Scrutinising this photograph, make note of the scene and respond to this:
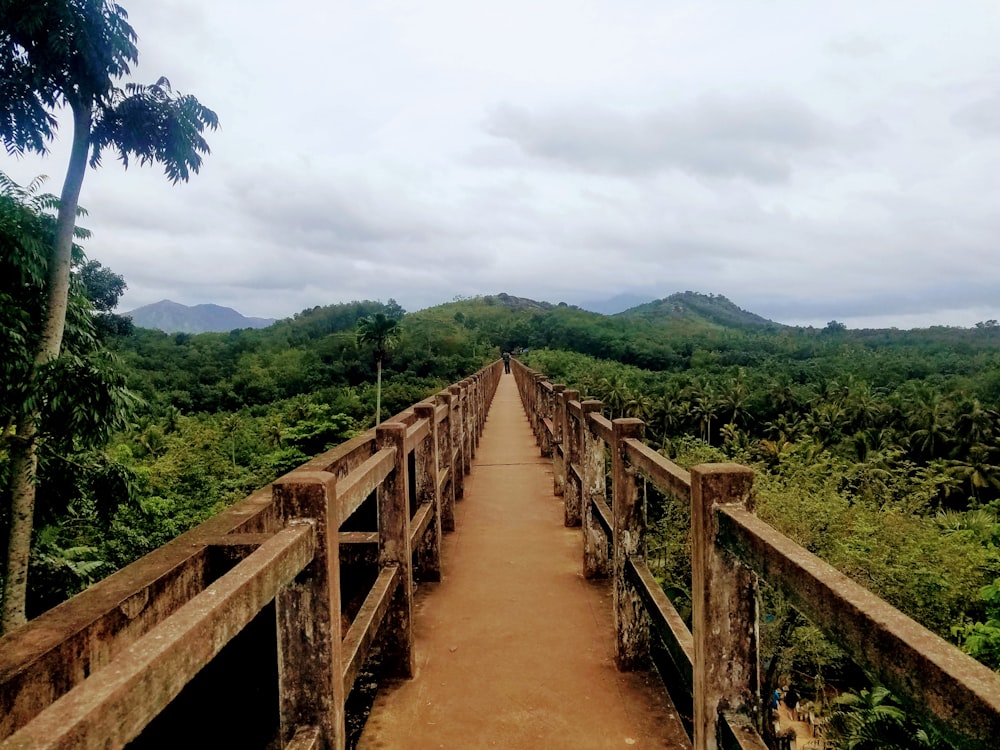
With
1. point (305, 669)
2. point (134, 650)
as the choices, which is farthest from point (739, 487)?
point (134, 650)

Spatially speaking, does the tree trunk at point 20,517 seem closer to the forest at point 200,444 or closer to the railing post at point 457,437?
the forest at point 200,444

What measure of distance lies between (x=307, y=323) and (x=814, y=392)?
6897cm

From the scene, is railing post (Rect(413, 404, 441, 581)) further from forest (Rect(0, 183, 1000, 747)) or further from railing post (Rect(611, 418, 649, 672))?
forest (Rect(0, 183, 1000, 747))

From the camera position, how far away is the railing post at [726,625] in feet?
6.17

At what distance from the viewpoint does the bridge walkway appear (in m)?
2.74

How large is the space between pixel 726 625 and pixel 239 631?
1396 mm

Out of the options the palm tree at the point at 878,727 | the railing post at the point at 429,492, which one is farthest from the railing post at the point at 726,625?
the palm tree at the point at 878,727

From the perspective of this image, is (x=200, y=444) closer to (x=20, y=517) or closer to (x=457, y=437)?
(x=20, y=517)

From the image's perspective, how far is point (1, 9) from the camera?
1024 centimetres

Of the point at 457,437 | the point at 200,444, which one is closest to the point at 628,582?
A: the point at 457,437

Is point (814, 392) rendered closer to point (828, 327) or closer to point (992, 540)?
point (992, 540)

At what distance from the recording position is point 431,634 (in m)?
3.73

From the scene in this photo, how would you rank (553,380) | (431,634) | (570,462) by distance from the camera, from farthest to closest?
(553,380)
(570,462)
(431,634)

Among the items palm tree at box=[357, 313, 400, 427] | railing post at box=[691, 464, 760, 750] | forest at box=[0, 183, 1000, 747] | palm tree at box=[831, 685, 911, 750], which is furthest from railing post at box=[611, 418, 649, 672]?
palm tree at box=[357, 313, 400, 427]
